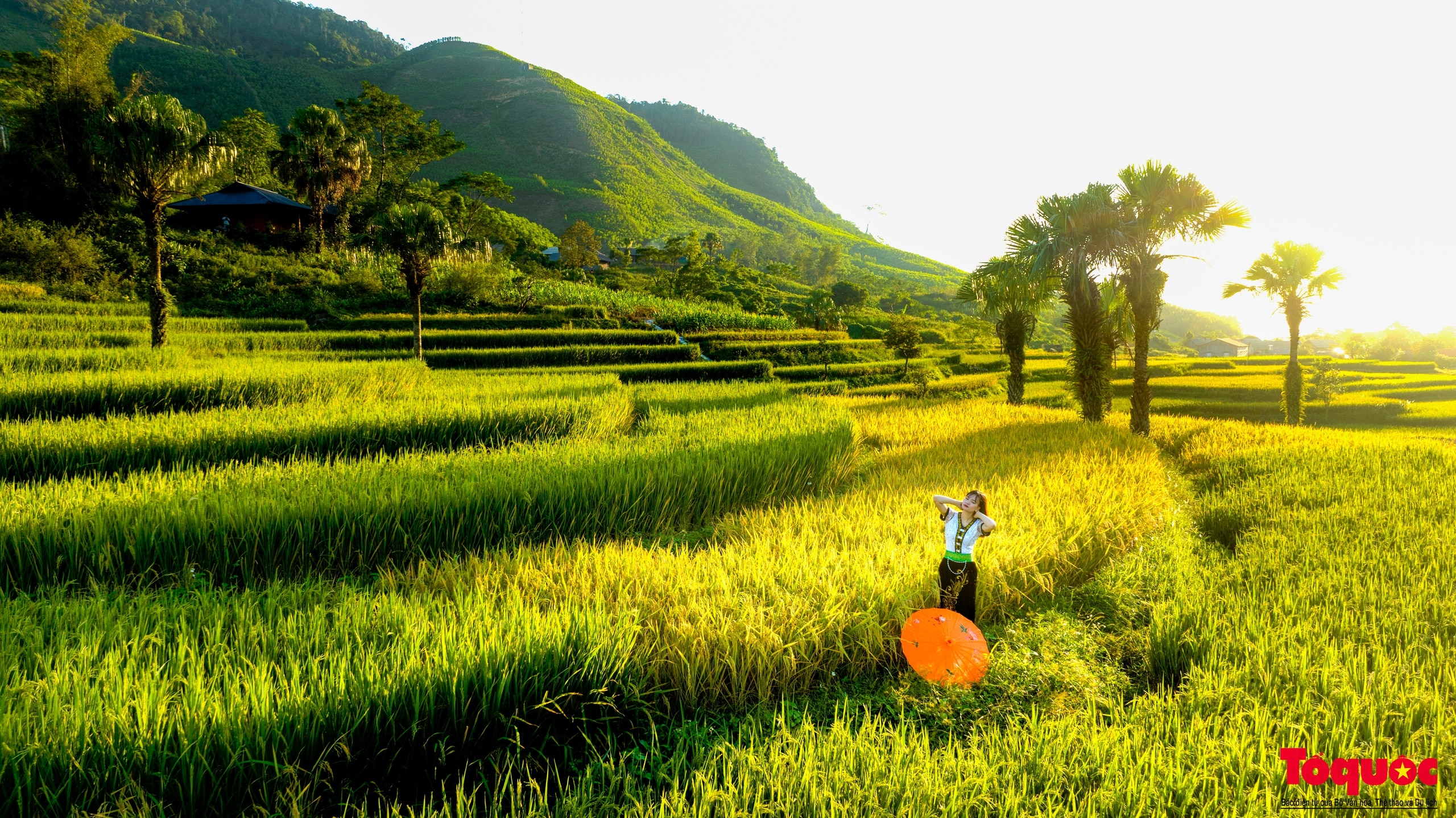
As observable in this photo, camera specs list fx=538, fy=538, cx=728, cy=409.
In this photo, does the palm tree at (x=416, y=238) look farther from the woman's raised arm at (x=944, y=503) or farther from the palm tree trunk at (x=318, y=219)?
the woman's raised arm at (x=944, y=503)

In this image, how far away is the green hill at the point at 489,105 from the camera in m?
81.1

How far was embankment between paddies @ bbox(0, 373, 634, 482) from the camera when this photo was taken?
6160 mm

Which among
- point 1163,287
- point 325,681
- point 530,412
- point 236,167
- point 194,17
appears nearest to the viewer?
point 325,681

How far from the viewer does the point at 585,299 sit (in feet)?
96.9

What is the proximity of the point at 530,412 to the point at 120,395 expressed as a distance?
6.92 meters

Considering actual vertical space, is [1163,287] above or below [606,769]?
above

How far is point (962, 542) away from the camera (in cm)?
274

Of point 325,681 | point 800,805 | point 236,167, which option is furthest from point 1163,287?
point 236,167

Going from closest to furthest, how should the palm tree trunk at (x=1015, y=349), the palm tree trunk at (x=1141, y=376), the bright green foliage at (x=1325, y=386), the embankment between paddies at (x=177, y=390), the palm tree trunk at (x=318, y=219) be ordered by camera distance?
the embankment between paddies at (x=177, y=390) < the palm tree trunk at (x=1141, y=376) < the palm tree trunk at (x=1015, y=349) < the bright green foliage at (x=1325, y=386) < the palm tree trunk at (x=318, y=219)

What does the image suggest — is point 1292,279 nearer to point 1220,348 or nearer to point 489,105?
point 1220,348

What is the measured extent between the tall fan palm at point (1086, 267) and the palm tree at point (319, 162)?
33.2m

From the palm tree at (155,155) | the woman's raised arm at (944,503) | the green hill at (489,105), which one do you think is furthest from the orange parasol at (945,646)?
the green hill at (489,105)

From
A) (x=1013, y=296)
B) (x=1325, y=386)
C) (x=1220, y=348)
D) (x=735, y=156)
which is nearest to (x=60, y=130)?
(x=1013, y=296)

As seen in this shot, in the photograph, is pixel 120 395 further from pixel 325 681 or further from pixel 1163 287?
pixel 1163 287
